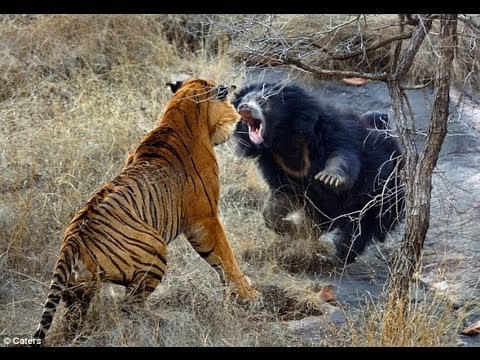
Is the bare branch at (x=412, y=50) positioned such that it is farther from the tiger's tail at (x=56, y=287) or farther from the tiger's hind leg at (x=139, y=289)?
the tiger's tail at (x=56, y=287)

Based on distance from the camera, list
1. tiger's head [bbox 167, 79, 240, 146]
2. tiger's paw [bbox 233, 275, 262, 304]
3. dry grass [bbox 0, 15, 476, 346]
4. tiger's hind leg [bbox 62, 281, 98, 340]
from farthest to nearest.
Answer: tiger's head [bbox 167, 79, 240, 146] → tiger's paw [bbox 233, 275, 262, 304] → dry grass [bbox 0, 15, 476, 346] → tiger's hind leg [bbox 62, 281, 98, 340]

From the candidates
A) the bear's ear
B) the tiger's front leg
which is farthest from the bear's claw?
the tiger's front leg

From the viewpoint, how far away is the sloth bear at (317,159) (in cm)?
638

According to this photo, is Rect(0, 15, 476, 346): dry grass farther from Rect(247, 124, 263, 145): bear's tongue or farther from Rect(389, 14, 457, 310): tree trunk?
Rect(247, 124, 263, 145): bear's tongue

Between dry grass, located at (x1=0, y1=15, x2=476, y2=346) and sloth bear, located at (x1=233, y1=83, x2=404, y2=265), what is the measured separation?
0.25 meters

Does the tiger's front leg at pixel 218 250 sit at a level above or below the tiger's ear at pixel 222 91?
below

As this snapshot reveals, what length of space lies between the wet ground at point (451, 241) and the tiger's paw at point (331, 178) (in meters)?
0.60

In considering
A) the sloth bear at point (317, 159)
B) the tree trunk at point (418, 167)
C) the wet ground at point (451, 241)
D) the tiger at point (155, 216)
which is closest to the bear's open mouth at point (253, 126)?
the sloth bear at point (317, 159)

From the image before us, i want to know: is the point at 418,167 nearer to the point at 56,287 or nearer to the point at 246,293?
the point at 246,293

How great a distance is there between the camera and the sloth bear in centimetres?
638

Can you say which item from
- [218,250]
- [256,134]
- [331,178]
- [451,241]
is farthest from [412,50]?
[451,241]

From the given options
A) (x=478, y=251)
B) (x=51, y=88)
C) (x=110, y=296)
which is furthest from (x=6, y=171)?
(x=478, y=251)

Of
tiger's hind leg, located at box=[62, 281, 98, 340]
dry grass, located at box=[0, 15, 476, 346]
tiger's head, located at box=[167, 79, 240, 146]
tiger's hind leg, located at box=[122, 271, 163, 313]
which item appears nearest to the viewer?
tiger's hind leg, located at box=[62, 281, 98, 340]
